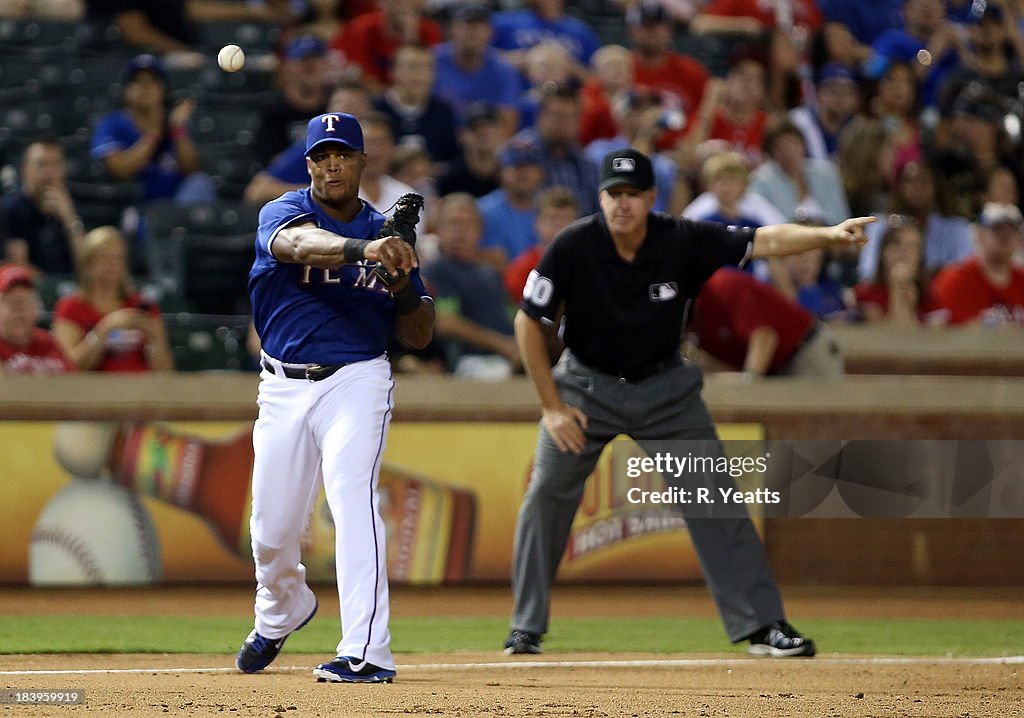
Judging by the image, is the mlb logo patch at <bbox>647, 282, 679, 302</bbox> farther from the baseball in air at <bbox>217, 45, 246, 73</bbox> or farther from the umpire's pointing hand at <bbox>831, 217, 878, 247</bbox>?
the baseball in air at <bbox>217, 45, 246, 73</bbox>

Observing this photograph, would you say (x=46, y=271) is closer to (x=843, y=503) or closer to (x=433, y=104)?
(x=433, y=104)

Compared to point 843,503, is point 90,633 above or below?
below

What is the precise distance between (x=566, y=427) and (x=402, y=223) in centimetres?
167

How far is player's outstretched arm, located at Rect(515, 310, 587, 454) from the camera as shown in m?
6.76

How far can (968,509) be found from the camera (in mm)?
9602

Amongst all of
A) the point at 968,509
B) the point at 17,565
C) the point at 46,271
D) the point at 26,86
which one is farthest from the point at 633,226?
the point at 26,86

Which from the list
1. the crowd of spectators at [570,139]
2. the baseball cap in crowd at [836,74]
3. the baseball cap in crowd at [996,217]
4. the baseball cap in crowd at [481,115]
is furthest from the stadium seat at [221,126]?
the baseball cap in crowd at [996,217]

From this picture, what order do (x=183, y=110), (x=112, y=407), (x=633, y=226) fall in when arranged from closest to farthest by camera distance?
(x=633, y=226) < (x=112, y=407) < (x=183, y=110)

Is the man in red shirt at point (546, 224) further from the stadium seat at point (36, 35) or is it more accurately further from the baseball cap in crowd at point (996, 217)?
the stadium seat at point (36, 35)

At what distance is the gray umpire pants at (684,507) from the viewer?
22.5 ft

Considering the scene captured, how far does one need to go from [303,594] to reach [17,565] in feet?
13.2

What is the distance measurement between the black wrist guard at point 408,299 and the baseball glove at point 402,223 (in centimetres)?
14

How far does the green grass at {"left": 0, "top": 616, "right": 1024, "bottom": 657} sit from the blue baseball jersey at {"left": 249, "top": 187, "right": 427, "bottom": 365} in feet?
6.31

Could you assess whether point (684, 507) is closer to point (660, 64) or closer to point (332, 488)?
point (332, 488)
